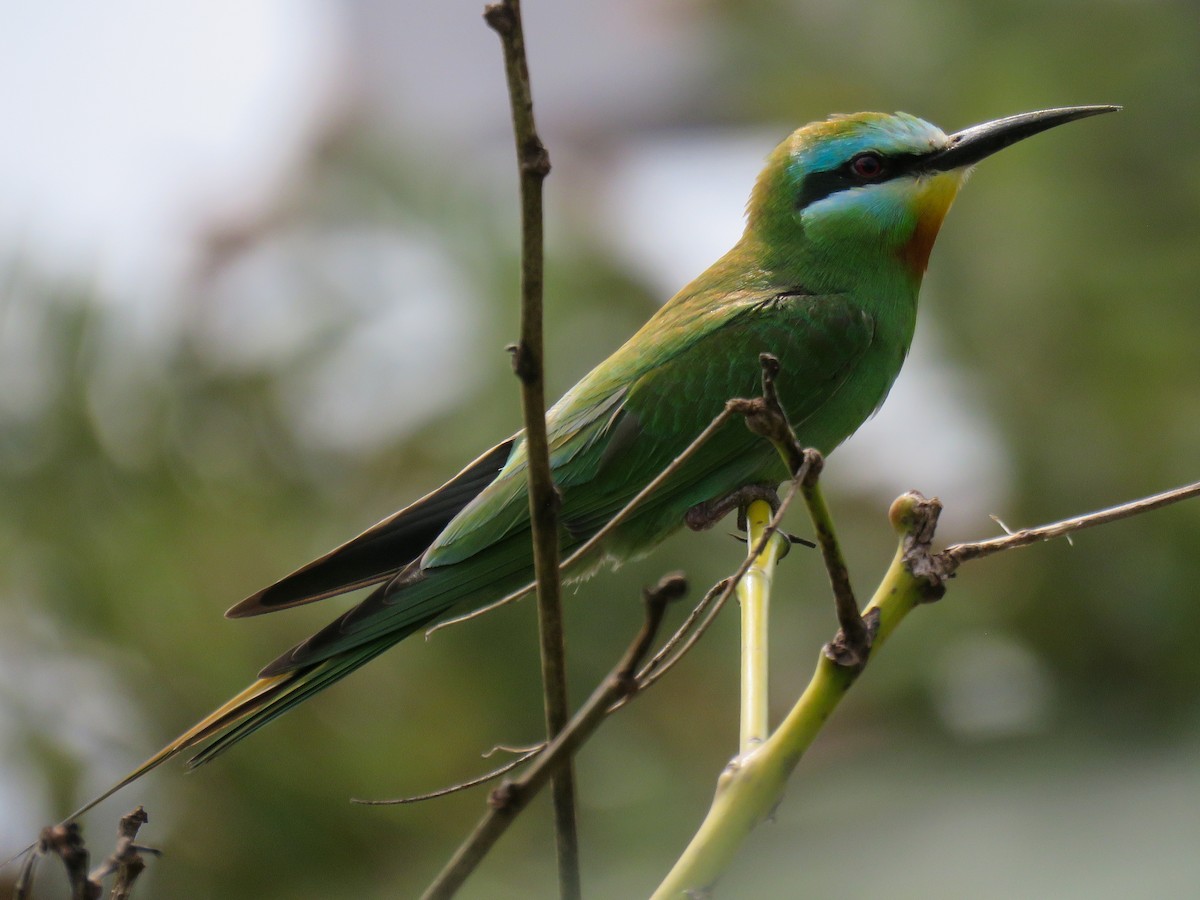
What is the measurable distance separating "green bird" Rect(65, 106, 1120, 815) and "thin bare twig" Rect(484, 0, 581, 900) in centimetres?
98

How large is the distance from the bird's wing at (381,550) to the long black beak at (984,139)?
1.15 metres

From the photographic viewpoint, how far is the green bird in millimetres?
2158

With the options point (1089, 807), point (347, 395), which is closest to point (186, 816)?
point (347, 395)

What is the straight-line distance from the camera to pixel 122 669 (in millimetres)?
3102

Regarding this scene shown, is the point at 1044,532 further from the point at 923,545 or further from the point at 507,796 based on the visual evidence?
the point at 507,796

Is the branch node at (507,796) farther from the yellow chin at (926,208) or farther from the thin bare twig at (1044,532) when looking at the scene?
the yellow chin at (926,208)

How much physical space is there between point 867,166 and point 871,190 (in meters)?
0.06

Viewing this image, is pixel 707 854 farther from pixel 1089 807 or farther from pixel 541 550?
pixel 1089 807

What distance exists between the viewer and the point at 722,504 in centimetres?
246

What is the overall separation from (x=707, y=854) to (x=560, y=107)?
947 cm

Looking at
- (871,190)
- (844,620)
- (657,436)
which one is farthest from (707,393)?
(844,620)

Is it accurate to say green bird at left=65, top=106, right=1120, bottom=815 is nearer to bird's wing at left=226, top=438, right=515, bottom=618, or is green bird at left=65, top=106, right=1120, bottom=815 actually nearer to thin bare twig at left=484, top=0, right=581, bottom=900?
bird's wing at left=226, top=438, right=515, bottom=618

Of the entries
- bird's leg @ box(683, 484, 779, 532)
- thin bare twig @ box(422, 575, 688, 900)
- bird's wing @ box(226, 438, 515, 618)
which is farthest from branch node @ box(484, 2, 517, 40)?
bird's leg @ box(683, 484, 779, 532)

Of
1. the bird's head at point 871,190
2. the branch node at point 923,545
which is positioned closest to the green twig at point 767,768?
the branch node at point 923,545
